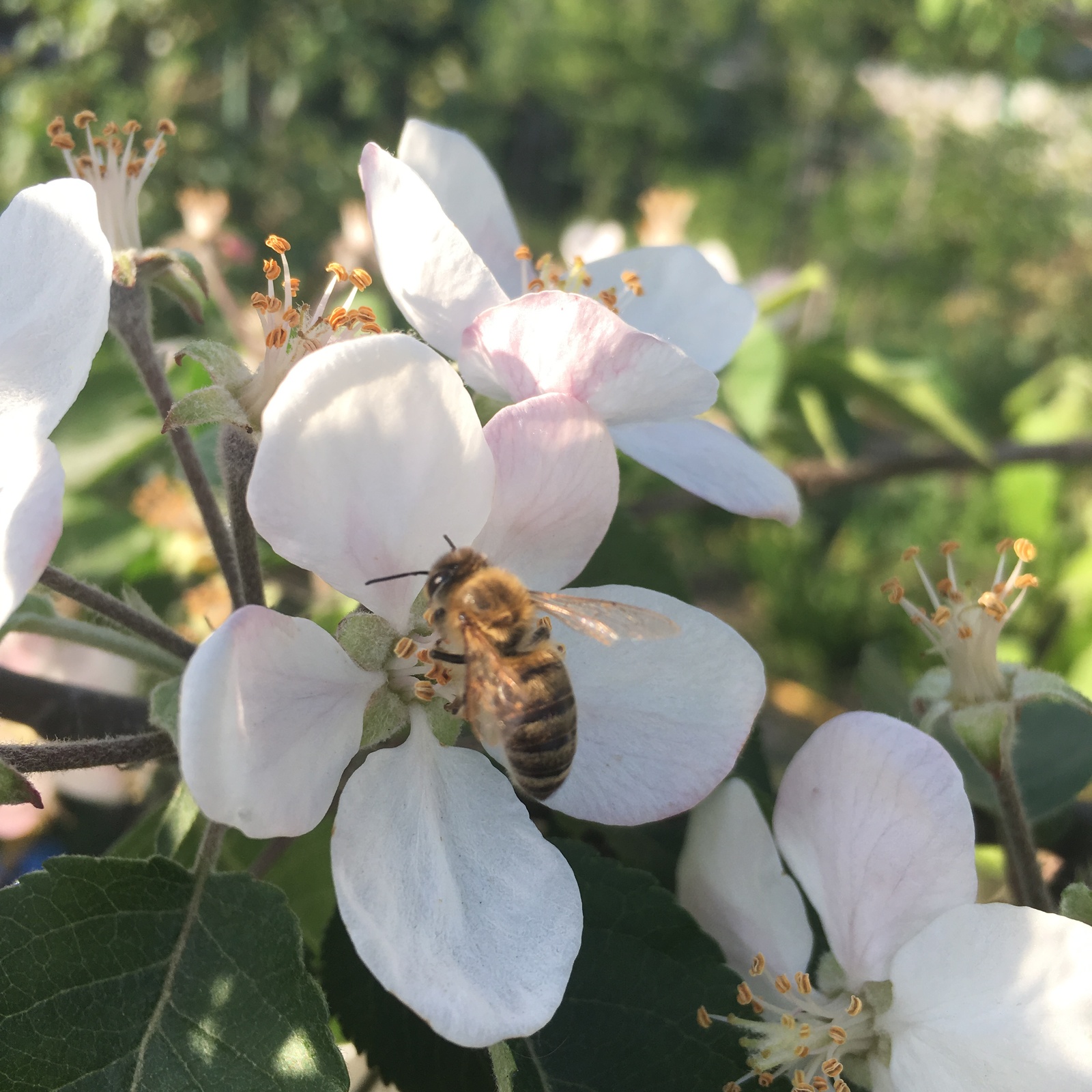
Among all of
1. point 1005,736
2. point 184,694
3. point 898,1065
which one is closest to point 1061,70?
point 1005,736

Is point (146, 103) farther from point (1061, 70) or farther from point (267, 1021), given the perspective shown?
point (267, 1021)

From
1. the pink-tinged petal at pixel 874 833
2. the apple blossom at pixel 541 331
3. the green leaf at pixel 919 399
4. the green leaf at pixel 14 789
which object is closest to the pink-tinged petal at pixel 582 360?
the apple blossom at pixel 541 331

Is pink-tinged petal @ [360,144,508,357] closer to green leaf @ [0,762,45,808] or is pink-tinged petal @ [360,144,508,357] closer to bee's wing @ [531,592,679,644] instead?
bee's wing @ [531,592,679,644]

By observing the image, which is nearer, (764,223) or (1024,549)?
(1024,549)

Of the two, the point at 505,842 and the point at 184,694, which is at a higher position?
the point at 184,694

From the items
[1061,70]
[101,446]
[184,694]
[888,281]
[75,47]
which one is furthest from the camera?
[888,281]

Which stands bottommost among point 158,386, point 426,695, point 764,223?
point 764,223

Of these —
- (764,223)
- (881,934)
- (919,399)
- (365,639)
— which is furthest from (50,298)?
(764,223)

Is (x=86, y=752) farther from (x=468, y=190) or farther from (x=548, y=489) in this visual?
(x=468, y=190)
